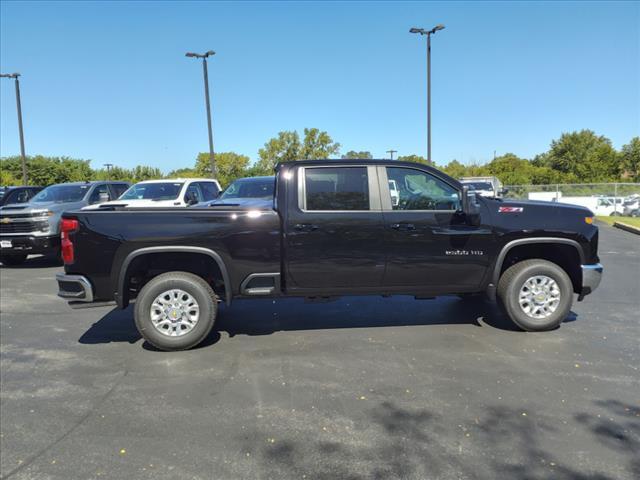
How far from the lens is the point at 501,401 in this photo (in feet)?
12.0

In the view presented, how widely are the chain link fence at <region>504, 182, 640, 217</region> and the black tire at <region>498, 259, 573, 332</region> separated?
20213mm

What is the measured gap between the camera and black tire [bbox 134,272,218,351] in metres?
4.88

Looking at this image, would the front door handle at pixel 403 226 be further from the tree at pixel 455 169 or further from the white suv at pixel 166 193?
the tree at pixel 455 169

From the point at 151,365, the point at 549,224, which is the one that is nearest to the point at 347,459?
the point at 151,365

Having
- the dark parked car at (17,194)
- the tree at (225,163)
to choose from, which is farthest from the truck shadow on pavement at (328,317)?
the tree at (225,163)

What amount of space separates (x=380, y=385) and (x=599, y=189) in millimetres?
29906

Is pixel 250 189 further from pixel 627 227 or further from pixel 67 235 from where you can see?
pixel 627 227

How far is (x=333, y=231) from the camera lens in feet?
16.4

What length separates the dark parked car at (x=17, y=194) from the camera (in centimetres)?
1311

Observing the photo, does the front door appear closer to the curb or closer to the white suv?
the white suv

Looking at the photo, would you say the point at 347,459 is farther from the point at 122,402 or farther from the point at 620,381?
the point at 620,381

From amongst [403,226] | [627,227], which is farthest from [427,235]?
[627,227]

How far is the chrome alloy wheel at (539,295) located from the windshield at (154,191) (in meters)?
8.30

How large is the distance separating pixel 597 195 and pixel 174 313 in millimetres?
29446
